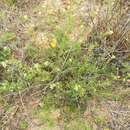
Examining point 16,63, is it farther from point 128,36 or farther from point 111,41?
point 128,36

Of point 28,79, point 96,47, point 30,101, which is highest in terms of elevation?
point 96,47

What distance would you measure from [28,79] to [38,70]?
11cm

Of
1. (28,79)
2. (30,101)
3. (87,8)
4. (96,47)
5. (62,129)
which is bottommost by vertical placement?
(62,129)

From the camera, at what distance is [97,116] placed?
217 cm

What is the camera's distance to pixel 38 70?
2.15m

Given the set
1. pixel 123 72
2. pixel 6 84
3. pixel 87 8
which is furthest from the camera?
pixel 87 8

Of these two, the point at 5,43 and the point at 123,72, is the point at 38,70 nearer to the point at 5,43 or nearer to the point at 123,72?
the point at 5,43

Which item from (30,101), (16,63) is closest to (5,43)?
(16,63)

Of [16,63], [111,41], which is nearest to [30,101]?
[16,63]

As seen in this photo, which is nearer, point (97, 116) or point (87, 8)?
point (97, 116)

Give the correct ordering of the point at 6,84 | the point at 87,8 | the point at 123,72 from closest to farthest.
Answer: the point at 6,84 < the point at 123,72 < the point at 87,8

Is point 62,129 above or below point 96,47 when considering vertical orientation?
below

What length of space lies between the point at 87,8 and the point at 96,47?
18.4 inches

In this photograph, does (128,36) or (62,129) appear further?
(128,36)
